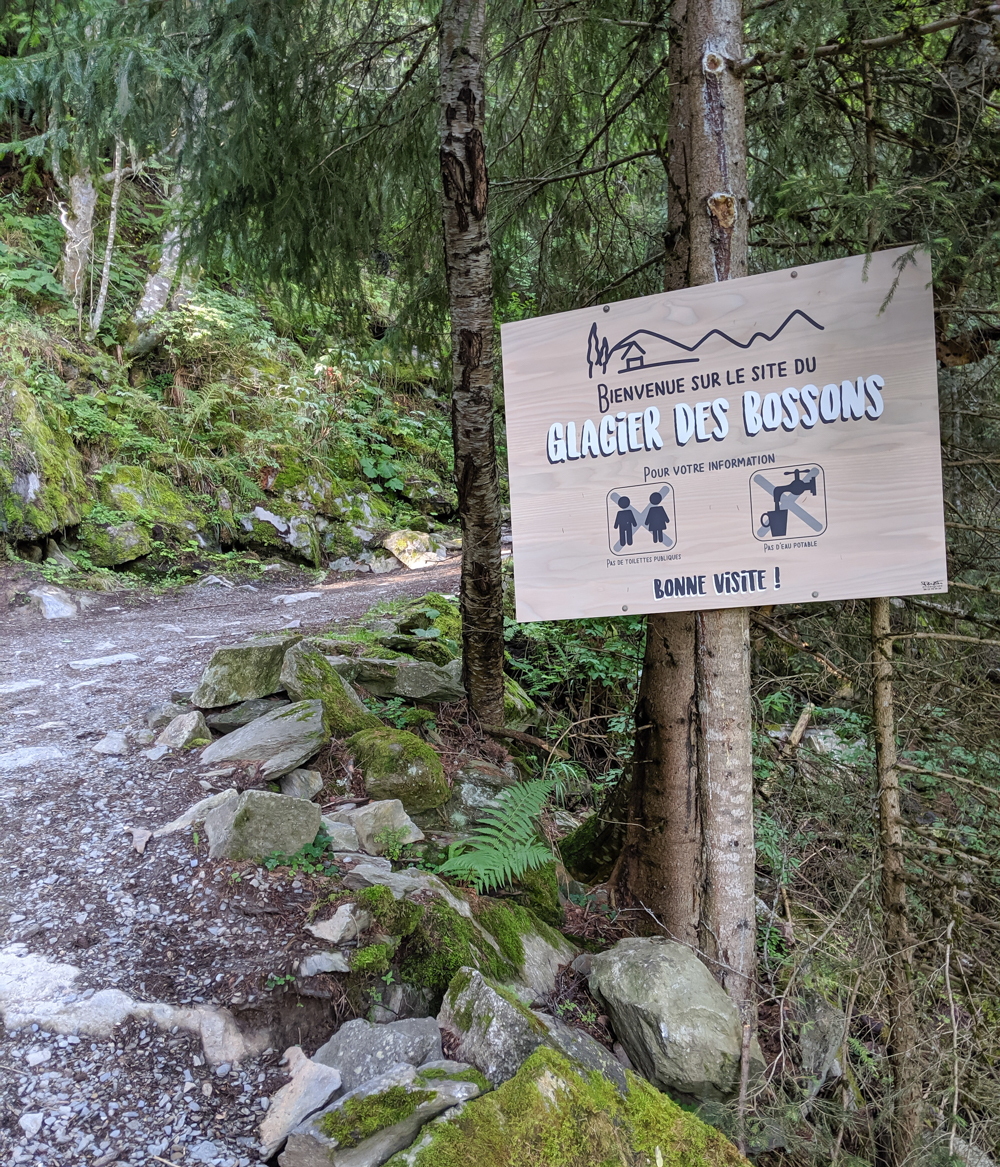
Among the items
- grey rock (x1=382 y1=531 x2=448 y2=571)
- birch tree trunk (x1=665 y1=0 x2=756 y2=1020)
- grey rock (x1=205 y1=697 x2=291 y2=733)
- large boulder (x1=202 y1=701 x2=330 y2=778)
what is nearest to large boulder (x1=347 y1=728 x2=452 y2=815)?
large boulder (x1=202 y1=701 x2=330 y2=778)

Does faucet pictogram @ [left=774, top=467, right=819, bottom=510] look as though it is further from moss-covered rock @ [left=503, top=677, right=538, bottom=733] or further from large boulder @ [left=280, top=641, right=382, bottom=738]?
moss-covered rock @ [left=503, top=677, right=538, bottom=733]

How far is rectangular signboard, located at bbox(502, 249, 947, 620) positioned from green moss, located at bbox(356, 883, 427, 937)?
1173 mm

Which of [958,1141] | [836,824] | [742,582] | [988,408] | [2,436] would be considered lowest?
[958,1141]

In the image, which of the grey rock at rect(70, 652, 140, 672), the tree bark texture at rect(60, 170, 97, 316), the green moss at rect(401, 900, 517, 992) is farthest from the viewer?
the tree bark texture at rect(60, 170, 97, 316)

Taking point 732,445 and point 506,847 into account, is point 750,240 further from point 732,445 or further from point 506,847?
point 506,847

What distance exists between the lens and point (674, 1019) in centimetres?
273

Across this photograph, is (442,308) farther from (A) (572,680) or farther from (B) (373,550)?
(B) (373,550)

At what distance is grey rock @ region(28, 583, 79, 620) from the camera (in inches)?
302

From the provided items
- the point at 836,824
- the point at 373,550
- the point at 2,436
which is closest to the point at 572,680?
the point at 836,824

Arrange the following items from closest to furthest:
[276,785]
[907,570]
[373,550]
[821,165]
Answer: [907,570]
[276,785]
[821,165]
[373,550]

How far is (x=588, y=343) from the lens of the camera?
286 cm

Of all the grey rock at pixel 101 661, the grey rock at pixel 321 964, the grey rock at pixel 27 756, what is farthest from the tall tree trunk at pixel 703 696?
the grey rock at pixel 101 661

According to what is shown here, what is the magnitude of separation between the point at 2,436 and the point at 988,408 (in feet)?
31.2

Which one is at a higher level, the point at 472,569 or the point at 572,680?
the point at 472,569
